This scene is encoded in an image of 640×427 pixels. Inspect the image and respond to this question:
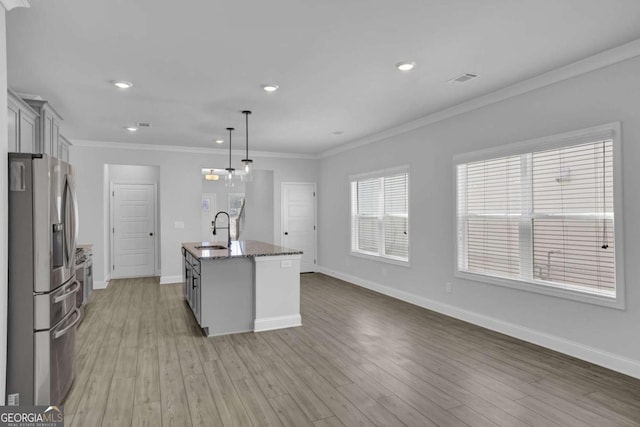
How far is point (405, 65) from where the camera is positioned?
3328 mm

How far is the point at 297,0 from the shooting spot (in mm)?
2338

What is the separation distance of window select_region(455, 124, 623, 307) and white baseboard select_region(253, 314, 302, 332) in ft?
6.84

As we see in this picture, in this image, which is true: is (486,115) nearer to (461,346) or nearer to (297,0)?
(461,346)

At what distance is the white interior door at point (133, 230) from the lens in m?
7.81

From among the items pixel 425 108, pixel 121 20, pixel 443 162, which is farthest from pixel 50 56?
pixel 443 162

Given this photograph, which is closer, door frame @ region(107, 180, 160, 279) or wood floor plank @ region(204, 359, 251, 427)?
wood floor plank @ region(204, 359, 251, 427)

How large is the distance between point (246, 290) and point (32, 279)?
222 centimetres

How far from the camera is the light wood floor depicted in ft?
8.16

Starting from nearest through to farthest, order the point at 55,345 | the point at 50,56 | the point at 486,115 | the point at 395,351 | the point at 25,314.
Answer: the point at 25,314, the point at 55,345, the point at 50,56, the point at 395,351, the point at 486,115

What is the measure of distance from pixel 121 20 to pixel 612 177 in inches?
157
